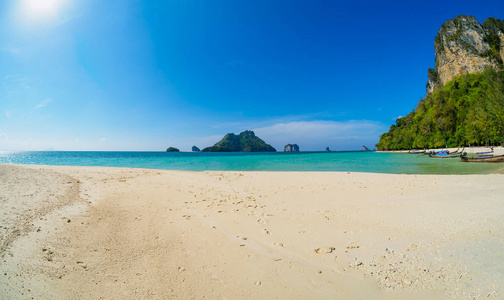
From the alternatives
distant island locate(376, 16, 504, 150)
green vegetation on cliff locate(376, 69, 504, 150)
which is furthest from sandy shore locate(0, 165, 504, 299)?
distant island locate(376, 16, 504, 150)

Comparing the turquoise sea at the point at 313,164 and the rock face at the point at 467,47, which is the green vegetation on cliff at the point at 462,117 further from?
the turquoise sea at the point at 313,164

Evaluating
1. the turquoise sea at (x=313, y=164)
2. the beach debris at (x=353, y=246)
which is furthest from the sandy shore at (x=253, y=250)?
the turquoise sea at (x=313, y=164)

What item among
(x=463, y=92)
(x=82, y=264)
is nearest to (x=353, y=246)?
(x=82, y=264)

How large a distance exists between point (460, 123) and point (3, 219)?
357 feet

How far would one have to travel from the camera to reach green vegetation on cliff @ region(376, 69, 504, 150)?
54156 millimetres

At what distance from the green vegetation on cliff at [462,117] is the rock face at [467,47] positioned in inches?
431

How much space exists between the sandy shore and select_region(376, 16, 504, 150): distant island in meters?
76.3

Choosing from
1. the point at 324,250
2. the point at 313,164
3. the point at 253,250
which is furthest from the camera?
the point at 313,164

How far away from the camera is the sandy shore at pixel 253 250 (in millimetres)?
2850

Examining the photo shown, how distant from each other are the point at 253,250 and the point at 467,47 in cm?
13898

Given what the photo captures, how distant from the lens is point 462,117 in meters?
72.1

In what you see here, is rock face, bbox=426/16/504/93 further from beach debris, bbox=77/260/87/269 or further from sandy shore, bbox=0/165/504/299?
beach debris, bbox=77/260/87/269

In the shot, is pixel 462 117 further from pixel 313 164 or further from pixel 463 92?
pixel 313 164

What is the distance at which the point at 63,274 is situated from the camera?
10.4 ft
